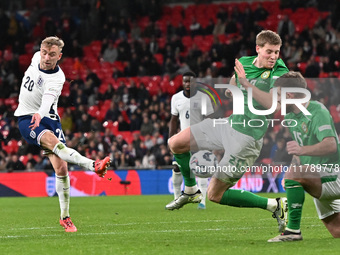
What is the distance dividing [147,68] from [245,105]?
1822cm

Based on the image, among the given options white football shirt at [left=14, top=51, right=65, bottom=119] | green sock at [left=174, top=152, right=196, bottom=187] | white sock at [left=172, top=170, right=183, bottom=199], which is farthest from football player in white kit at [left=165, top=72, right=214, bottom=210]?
white football shirt at [left=14, top=51, right=65, bottom=119]

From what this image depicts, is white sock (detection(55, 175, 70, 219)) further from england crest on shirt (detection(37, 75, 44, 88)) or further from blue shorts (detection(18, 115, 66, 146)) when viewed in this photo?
england crest on shirt (detection(37, 75, 44, 88))

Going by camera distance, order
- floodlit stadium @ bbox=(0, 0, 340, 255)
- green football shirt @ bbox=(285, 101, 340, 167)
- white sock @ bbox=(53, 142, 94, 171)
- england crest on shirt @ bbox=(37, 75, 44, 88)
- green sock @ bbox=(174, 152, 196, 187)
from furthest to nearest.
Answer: green sock @ bbox=(174, 152, 196, 187) → england crest on shirt @ bbox=(37, 75, 44, 88) → white sock @ bbox=(53, 142, 94, 171) → floodlit stadium @ bbox=(0, 0, 340, 255) → green football shirt @ bbox=(285, 101, 340, 167)

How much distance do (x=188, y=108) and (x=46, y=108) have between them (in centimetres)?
505

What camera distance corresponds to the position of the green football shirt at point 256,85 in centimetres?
781

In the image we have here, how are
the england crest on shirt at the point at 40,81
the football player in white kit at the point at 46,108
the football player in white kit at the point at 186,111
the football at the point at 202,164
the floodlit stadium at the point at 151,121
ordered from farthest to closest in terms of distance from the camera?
the football player in white kit at the point at 186,111
the football at the point at 202,164
the england crest on shirt at the point at 40,81
the football player in white kit at the point at 46,108
the floodlit stadium at the point at 151,121

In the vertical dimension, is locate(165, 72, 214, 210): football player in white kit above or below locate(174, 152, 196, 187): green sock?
above

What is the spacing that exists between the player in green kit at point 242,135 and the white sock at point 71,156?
111cm

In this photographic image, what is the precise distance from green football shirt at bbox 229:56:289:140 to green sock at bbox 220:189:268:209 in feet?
2.32

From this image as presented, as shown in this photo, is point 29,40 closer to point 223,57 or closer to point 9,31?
point 9,31

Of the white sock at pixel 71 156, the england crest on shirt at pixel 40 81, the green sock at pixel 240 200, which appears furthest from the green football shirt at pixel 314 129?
the england crest on shirt at pixel 40 81

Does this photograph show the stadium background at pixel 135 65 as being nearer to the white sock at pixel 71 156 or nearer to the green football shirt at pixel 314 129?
the white sock at pixel 71 156

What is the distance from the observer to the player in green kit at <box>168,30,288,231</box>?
7.71 metres

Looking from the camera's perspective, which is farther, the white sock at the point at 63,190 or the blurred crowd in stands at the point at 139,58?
the blurred crowd in stands at the point at 139,58
